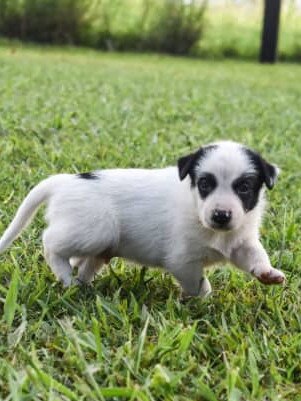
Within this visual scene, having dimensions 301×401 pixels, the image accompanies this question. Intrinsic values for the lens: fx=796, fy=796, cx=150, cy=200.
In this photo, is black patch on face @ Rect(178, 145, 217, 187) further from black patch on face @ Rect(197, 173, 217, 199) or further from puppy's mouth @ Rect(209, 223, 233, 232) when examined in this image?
puppy's mouth @ Rect(209, 223, 233, 232)

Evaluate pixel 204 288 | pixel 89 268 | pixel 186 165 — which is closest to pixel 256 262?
pixel 204 288

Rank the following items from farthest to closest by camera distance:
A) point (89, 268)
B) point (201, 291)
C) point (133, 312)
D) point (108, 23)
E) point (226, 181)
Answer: point (108, 23), point (89, 268), point (201, 291), point (226, 181), point (133, 312)

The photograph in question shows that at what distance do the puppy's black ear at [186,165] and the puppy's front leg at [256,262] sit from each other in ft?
1.13

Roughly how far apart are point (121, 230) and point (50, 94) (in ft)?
17.2

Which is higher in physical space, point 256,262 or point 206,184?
point 206,184

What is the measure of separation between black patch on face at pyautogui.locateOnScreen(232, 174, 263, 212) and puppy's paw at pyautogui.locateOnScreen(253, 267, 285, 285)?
231 millimetres

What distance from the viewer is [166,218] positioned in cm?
298

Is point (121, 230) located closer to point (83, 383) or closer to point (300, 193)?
point (83, 383)

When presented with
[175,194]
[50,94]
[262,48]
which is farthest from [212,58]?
[175,194]

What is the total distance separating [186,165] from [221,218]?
284 millimetres

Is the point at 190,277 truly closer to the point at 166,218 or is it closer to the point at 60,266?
the point at 166,218

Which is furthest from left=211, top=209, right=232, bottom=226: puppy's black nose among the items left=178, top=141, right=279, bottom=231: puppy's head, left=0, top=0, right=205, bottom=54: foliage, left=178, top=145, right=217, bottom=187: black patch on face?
left=0, top=0, right=205, bottom=54: foliage

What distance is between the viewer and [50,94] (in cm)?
802

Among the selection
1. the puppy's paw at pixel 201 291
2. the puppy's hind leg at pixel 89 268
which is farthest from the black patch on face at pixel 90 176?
the puppy's paw at pixel 201 291
